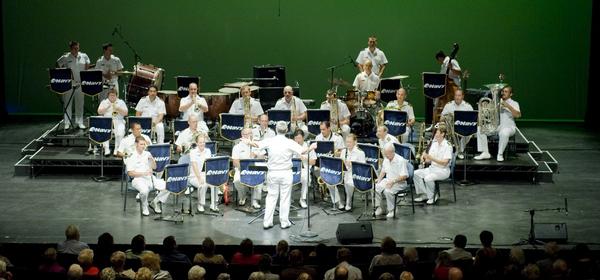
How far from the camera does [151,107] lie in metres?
15.9

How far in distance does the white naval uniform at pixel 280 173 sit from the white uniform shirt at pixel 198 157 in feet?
3.79

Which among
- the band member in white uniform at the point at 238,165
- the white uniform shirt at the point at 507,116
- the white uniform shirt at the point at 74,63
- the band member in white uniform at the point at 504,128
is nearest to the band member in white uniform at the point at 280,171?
the band member in white uniform at the point at 238,165

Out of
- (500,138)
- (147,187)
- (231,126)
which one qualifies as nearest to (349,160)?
(231,126)

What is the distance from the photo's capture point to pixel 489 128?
15.5m

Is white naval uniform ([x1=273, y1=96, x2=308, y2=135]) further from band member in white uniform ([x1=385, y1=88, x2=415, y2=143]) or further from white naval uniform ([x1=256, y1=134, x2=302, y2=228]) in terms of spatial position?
white naval uniform ([x1=256, y1=134, x2=302, y2=228])

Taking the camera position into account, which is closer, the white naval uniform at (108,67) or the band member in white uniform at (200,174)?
the band member in white uniform at (200,174)

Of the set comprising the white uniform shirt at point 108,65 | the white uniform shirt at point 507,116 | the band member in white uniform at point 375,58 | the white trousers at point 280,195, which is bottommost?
the white trousers at point 280,195

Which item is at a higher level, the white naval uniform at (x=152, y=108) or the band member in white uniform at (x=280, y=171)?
the white naval uniform at (x=152, y=108)

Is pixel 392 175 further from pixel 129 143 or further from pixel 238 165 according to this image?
pixel 129 143

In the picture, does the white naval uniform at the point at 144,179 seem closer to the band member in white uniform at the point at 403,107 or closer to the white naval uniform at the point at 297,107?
the white naval uniform at the point at 297,107

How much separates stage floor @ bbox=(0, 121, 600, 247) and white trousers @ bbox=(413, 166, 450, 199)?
0.28 meters

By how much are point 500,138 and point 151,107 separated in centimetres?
554

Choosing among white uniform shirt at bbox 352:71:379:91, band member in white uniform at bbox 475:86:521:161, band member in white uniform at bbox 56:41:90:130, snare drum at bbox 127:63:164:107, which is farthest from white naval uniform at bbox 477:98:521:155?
band member in white uniform at bbox 56:41:90:130

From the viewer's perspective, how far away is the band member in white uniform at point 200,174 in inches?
531
